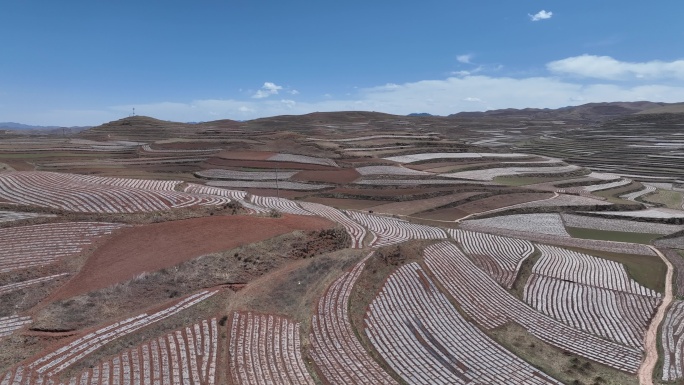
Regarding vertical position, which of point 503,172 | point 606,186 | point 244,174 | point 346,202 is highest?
point 244,174

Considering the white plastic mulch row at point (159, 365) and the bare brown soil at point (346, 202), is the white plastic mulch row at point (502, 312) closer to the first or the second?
the white plastic mulch row at point (159, 365)

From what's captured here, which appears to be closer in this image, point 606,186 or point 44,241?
point 44,241

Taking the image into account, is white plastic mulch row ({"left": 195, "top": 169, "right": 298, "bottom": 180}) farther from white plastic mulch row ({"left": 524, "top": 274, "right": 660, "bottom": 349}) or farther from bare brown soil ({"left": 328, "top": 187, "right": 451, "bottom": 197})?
white plastic mulch row ({"left": 524, "top": 274, "right": 660, "bottom": 349})

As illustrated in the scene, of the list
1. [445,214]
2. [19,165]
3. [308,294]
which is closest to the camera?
[308,294]

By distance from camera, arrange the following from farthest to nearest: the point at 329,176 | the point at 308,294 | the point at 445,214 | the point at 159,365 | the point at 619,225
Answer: the point at 329,176, the point at 445,214, the point at 619,225, the point at 308,294, the point at 159,365

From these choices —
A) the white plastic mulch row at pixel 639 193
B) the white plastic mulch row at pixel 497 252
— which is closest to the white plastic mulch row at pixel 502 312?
the white plastic mulch row at pixel 497 252

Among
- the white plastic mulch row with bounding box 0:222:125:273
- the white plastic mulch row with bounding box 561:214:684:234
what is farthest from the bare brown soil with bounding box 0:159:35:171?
the white plastic mulch row with bounding box 561:214:684:234

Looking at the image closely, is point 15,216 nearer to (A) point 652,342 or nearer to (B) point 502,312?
(B) point 502,312

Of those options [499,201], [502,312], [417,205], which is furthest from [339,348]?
[499,201]

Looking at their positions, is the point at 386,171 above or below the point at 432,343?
above
